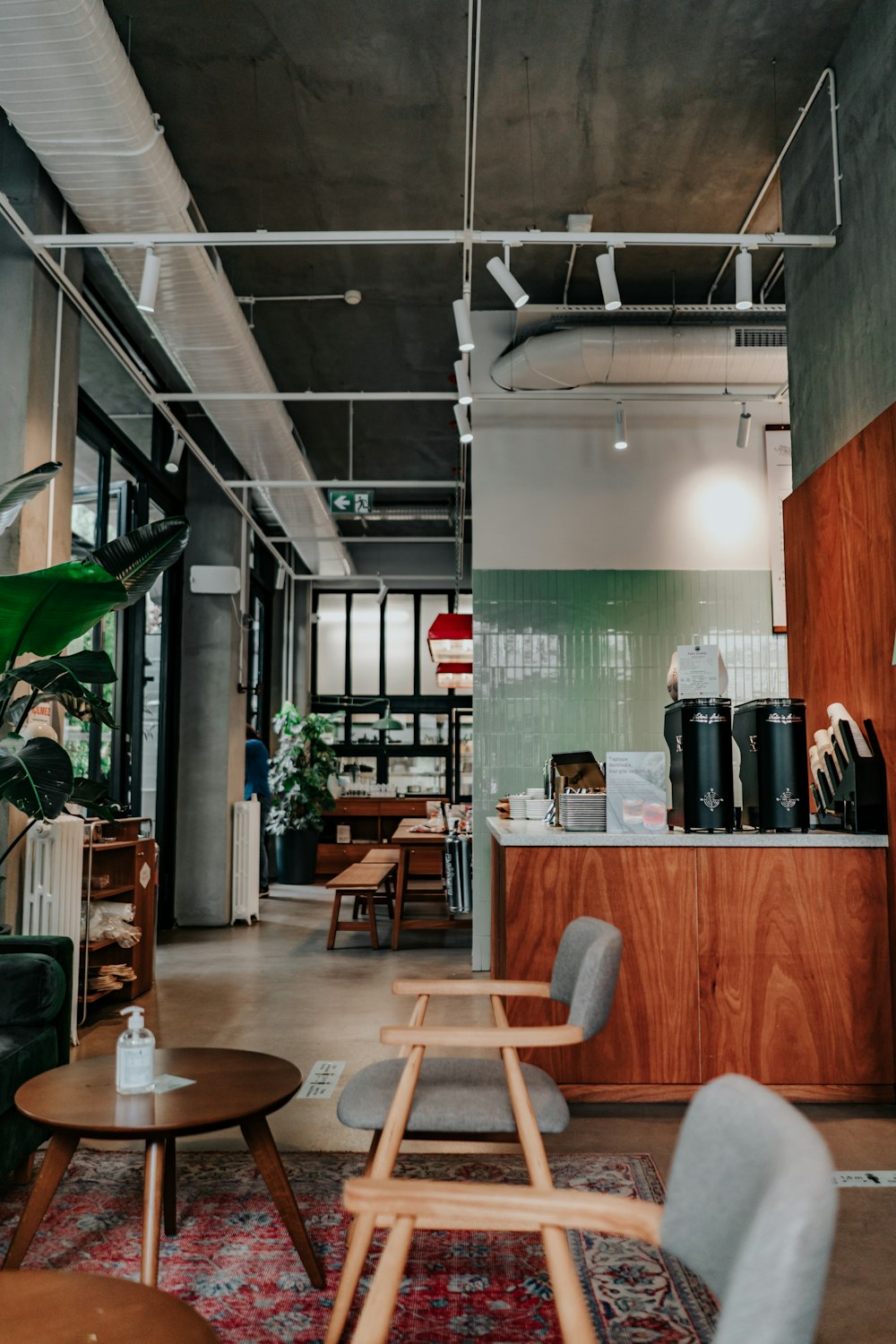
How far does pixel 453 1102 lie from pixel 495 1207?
0.96 metres

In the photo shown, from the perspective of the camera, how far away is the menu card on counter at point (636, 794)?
3615 mm

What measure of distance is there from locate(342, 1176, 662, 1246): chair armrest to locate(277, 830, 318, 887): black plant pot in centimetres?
1081

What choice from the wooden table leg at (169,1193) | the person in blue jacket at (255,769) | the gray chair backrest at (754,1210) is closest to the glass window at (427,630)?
the person in blue jacket at (255,769)

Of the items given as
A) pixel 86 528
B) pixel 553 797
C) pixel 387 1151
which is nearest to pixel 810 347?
pixel 553 797

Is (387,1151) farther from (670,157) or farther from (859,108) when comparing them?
(670,157)

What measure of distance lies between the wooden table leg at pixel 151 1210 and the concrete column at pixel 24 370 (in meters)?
2.53

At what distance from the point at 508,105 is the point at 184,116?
5.29 ft

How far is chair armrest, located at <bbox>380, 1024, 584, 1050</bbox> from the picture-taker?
2.07 meters

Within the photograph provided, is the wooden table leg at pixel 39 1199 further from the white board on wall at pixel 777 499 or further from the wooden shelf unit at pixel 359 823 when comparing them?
the wooden shelf unit at pixel 359 823

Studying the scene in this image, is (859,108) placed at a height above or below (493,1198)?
above

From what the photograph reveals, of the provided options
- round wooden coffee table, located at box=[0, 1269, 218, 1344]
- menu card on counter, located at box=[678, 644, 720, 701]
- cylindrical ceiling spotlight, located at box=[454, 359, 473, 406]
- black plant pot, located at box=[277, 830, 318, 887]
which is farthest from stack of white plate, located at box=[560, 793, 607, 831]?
black plant pot, located at box=[277, 830, 318, 887]

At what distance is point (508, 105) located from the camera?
16.2 ft

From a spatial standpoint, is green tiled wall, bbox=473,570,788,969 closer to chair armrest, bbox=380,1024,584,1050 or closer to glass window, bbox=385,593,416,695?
chair armrest, bbox=380,1024,584,1050

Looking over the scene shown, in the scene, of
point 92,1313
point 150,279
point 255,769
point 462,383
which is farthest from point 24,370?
point 255,769
